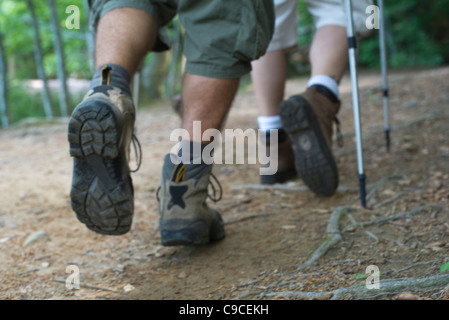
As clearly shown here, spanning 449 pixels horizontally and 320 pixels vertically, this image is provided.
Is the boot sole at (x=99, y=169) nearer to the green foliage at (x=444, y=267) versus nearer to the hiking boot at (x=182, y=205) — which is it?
the hiking boot at (x=182, y=205)

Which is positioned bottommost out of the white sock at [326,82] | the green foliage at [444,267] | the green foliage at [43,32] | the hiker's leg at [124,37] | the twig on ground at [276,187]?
the green foliage at [444,267]

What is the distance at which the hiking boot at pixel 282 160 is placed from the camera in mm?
2537

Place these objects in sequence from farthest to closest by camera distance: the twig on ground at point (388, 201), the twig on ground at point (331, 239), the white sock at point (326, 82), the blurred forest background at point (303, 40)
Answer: the blurred forest background at point (303, 40) < the white sock at point (326, 82) < the twig on ground at point (388, 201) < the twig on ground at point (331, 239)

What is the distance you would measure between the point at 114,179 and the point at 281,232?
2.38 feet

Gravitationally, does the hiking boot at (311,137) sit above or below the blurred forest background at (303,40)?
below

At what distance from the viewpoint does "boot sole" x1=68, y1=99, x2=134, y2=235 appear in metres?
Result: 1.42

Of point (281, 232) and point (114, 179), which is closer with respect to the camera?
point (114, 179)

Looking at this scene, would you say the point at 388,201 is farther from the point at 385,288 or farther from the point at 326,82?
the point at 385,288

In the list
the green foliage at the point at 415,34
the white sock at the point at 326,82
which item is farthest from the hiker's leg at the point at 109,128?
the green foliage at the point at 415,34

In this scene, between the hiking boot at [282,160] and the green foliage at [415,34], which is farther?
the green foliage at [415,34]

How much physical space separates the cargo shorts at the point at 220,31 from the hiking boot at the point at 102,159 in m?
0.31
